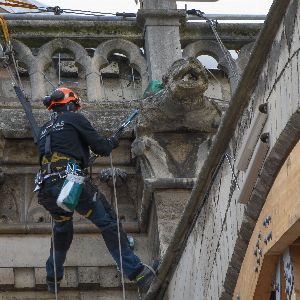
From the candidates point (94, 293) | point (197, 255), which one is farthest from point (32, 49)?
point (197, 255)

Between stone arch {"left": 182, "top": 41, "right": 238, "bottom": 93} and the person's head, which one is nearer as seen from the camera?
the person's head

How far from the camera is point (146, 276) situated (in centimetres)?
934

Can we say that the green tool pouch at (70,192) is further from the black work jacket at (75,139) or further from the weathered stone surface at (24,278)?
the weathered stone surface at (24,278)

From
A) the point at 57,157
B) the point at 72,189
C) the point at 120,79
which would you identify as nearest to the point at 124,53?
the point at 120,79

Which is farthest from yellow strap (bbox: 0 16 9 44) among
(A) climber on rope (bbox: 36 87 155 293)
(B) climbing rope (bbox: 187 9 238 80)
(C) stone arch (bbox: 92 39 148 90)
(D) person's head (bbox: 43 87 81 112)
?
(B) climbing rope (bbox: 187 9 238 80)

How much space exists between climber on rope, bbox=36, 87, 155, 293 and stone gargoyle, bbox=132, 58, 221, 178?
411 millimetres

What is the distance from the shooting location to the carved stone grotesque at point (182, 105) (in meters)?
9.60

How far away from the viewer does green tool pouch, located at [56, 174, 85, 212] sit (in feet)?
29.8

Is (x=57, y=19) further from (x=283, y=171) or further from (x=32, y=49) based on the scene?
(x=283, y=171)

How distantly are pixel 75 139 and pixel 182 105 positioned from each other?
857 millimetres

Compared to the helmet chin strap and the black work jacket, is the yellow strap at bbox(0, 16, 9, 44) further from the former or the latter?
the black work jacket

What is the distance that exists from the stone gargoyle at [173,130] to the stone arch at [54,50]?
1.08m

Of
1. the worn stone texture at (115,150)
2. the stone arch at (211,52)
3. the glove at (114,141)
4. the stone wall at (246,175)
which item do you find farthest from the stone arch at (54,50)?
the stone wall at (246,175)

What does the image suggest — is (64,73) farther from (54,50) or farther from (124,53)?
(124,53)
